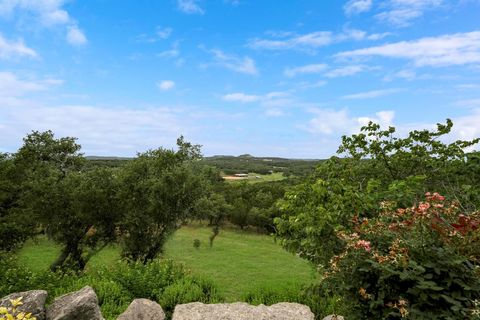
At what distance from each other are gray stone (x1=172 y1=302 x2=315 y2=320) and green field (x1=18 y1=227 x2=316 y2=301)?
12.5 meters

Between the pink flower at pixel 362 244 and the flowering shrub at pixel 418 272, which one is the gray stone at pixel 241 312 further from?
the pink flower at pixel 362 244

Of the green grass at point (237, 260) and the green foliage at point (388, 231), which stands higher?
the green foliage at point (388, 231)

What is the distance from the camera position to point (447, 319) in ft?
13.5

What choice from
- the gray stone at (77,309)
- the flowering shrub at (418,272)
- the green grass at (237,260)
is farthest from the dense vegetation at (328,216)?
the green grass at (237,260)

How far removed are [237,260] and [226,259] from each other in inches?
44.5

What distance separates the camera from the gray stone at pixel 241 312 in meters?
10.6

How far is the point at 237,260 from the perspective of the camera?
3562 cm

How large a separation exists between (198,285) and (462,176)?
1089cm

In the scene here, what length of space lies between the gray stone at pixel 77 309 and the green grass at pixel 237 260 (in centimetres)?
1396

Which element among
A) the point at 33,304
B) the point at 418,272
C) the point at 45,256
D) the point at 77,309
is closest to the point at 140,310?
the point at 77,309

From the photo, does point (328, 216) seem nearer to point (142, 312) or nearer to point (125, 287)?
point (142, 312)

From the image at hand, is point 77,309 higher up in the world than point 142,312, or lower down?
higher up

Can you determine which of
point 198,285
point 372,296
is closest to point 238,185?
point 198,285

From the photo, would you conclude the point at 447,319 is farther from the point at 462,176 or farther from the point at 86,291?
the point at 86,291
